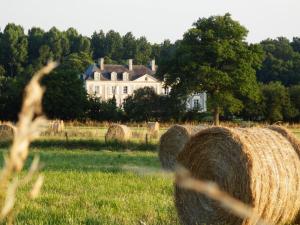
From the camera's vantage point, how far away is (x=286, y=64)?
105188 mm

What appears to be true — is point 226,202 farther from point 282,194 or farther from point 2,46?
point 2,46

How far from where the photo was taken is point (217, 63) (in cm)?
6291

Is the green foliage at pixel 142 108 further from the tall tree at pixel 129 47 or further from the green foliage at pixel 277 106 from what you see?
the tall tree at pixel 129 47

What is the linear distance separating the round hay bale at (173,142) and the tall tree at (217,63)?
122 feet

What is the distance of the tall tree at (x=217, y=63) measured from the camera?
60.3 m

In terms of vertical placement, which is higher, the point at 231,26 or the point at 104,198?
the point at 231,26

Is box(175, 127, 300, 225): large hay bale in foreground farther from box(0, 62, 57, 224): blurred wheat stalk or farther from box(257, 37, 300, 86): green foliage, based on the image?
box(257, 37, 300, 86): green foliage

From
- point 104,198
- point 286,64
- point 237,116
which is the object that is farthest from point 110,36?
point 104,198

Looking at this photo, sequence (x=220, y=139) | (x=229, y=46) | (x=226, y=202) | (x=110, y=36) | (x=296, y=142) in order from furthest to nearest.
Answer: (x=110, y=36) → (x=229, y=46) → (x=296, y=142) → (x=220, y=139) → (x=226, y=202)

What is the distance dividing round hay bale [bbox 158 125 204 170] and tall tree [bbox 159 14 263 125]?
122ft

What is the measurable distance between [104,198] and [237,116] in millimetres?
65880

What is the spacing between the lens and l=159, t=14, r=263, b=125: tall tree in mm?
60281

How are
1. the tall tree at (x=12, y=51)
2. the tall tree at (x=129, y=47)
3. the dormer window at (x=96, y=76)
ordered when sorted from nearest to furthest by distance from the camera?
the dormer window at (x=96, y=76)
the tall tree at (x=12, y=51)
the tall tree at (x=129, y=47)

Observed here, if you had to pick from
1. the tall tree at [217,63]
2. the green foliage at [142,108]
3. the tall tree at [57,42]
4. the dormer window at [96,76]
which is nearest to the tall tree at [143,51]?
the tall tree at [57,42]
